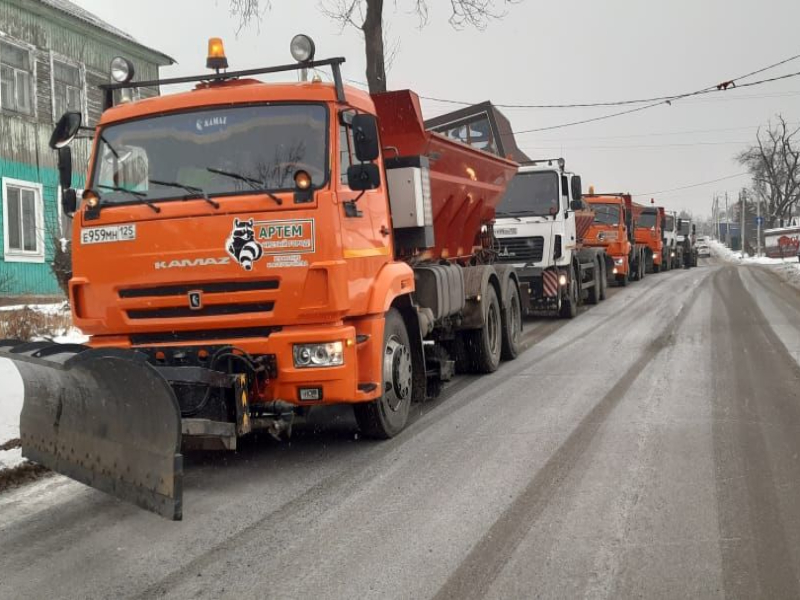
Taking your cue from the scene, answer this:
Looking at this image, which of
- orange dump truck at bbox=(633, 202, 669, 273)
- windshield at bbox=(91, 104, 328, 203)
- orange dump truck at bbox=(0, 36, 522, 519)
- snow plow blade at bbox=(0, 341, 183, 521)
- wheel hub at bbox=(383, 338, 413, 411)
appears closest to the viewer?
snow plow blade at bbox=(0, 341, 183, 521)

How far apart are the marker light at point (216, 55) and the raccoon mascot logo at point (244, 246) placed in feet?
6.30

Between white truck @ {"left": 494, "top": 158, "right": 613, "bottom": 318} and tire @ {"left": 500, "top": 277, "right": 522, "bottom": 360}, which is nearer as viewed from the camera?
tire @ {"left": 500, "top": 277, "right": 522, "bottom": 360}

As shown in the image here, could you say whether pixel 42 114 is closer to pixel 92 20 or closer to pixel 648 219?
pixel 92 20

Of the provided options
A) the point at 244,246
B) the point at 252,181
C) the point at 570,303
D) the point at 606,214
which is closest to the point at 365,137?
the point at 252,181

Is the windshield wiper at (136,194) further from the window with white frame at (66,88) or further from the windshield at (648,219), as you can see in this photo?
the windshield at (648,219)

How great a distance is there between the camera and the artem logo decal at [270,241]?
5.58 metres

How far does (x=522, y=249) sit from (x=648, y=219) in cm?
1840

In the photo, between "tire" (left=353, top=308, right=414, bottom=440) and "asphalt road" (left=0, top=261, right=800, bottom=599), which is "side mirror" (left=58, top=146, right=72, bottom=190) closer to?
"asphalt road" (left=0, top=261, right=800, bottom=599)

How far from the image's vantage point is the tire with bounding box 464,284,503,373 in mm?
9812

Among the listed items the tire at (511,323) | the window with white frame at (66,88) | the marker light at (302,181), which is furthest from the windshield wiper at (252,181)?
the window with white frame at (66,88)

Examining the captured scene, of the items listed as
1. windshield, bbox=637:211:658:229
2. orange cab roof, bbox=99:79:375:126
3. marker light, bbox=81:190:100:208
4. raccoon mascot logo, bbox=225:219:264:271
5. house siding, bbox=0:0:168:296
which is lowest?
raccoon mascot logo, bbox=225:219:264:271

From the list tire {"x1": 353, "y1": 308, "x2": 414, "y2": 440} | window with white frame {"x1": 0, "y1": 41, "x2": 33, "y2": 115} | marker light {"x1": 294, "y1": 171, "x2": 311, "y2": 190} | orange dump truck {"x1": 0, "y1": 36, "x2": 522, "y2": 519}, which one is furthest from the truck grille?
window with white frame {"x1": 0, "y1": 41, "x2": 33, "y2": 115}

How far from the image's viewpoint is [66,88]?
810 inches

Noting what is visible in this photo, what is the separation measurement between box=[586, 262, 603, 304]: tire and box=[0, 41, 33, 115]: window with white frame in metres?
13.7
